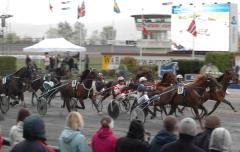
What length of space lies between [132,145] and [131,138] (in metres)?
0.13

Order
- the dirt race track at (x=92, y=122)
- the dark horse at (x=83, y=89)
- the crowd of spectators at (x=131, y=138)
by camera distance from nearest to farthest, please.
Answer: the crowd of spectators at (x=131, y=138) < the dirt race track at (x=92, y=122) < the dark horse at (x=83, y=89)

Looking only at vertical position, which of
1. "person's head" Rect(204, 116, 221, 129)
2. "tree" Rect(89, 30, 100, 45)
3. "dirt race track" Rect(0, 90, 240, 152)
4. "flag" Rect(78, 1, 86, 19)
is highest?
"flag" Rect(78, 1, 86, 19)

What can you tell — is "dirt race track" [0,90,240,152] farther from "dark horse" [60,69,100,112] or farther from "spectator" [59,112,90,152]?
"spectator" [59,112,90,152]

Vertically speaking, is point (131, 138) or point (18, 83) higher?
point (131, 138)

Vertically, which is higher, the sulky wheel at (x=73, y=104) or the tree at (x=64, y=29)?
the tree at (x=64, y=29)

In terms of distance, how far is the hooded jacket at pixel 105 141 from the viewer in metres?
8.19

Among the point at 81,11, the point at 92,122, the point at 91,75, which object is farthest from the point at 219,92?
the point at 81,11

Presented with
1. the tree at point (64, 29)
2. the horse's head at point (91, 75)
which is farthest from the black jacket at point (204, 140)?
the tree at point (64, 29)

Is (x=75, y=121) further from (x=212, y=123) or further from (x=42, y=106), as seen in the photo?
(x=42, y=106)

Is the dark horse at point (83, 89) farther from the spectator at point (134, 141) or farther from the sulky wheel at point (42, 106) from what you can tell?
the spectator at point (134, 141)

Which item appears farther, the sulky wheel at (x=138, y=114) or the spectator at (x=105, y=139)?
the sulky wheel at (x=138, y=114)

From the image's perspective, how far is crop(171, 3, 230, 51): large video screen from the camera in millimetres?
60281

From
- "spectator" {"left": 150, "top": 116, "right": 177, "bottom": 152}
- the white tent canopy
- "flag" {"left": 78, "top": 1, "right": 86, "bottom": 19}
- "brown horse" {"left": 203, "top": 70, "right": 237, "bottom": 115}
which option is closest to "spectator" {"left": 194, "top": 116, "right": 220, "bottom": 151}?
"spectator" {"left": 150, "top": 116, "right": 177, "bottom": 152}

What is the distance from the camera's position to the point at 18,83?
24391mm
